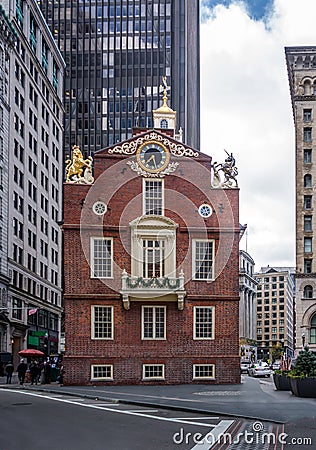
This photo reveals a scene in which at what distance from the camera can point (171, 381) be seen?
140ft

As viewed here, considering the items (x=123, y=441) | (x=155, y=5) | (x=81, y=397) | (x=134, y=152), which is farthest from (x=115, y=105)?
(x=123, y=441)

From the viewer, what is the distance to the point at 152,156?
44562 mm

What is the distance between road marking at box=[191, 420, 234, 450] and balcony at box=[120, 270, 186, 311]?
69.2 feet

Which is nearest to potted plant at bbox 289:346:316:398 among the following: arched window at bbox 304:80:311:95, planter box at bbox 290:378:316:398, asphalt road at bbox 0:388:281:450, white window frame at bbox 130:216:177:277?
planter box at bbox 290:378:316:398

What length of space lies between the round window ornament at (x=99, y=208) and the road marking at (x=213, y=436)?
77.5ft

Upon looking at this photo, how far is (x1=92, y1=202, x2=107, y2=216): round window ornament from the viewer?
43.4m

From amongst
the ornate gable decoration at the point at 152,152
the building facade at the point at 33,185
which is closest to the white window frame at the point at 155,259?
the ornate gable decoration at the point at 152,152

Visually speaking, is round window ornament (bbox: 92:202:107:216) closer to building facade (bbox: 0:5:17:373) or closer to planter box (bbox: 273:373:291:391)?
planter box (bbox: 273:373:291:391)

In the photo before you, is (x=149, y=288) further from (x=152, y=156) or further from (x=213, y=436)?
(x=213, y=436)

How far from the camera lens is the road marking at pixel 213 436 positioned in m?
16.1

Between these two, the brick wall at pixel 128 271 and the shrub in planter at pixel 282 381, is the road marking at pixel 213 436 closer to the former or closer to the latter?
the shrub in planter at pixel 282 381

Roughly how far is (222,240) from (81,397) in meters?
15.2

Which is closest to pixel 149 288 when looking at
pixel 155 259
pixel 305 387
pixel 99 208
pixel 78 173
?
pixel 155 259

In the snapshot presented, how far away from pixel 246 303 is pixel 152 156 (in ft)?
411
